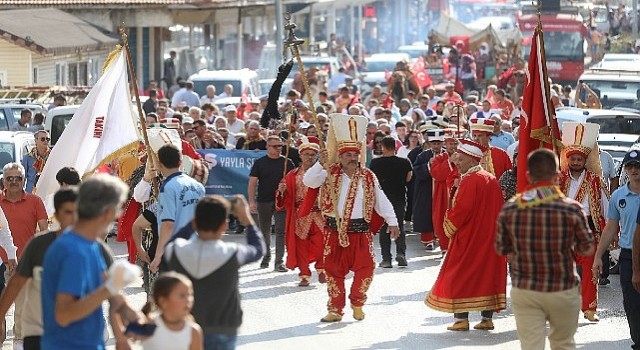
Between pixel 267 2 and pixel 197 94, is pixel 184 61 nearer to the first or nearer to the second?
pixel 267 2

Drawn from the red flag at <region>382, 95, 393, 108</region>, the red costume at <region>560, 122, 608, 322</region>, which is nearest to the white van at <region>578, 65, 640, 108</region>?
the red flag at <region>382, 95, 393, 108</region>

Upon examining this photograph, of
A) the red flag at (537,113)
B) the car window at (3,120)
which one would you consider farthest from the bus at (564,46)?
the red flag at (537,113)

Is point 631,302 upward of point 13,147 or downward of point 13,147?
downward

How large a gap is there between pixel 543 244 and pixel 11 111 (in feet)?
56.2

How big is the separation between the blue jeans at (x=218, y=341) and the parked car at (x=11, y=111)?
56.8ft

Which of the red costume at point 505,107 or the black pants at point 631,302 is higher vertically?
the red costume at point 505,107

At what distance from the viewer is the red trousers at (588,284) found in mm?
14516

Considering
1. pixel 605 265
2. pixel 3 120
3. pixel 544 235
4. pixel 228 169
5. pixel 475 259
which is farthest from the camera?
pixel 3 120

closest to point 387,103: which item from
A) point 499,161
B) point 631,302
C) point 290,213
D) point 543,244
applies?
point 499,161

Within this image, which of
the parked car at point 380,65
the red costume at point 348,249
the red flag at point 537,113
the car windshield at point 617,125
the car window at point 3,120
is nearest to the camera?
the red flag at point 537,113

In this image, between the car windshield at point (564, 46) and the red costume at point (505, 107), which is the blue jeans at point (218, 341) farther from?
the car windshield at point (564, 46)

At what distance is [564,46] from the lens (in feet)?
182

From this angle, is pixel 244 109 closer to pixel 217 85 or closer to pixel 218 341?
pixel 217 85

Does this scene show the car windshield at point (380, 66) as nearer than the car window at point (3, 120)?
No
